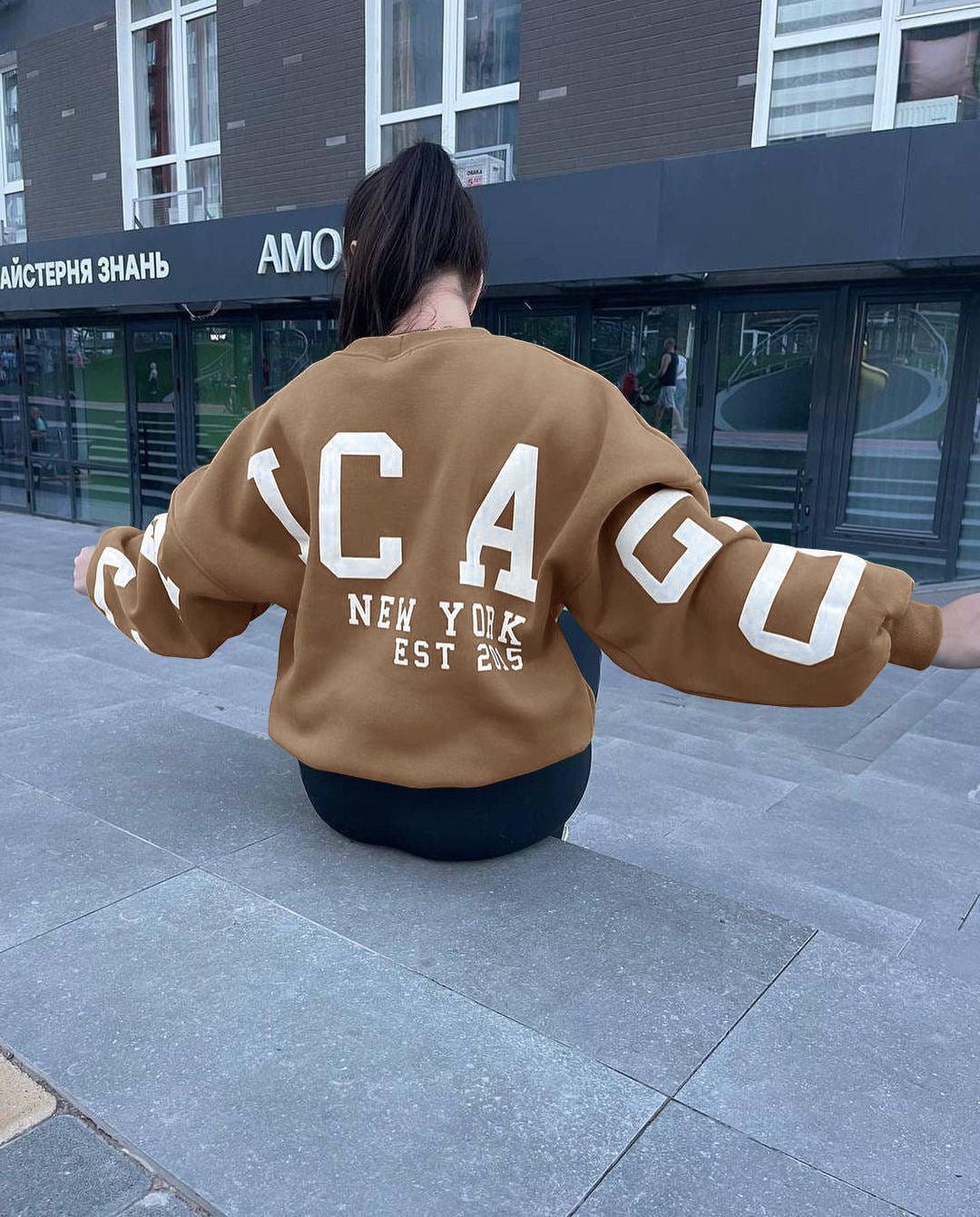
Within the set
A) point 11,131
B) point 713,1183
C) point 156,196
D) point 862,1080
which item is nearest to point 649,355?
point 156,196

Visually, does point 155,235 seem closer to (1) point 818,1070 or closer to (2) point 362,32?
(2) point 362,32

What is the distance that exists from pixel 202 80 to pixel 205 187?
110cm

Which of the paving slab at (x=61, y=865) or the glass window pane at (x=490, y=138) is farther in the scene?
the glass window pane at (x=490, y=138)

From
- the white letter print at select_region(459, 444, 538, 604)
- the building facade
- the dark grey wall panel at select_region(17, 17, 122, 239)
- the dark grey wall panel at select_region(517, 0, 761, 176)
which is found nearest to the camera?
the white letter print at select_region(459, 444, 538, 604)

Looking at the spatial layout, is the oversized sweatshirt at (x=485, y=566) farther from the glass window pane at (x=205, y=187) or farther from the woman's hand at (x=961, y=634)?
the glass window pane at (x=205, y=187)

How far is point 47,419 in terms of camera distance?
42.0 ft

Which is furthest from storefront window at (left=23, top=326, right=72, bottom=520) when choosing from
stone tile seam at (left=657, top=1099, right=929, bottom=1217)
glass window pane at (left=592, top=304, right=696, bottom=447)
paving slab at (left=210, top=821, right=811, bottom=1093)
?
stone tile seam at (left=657, top=1099, right=929, bottom=1217)

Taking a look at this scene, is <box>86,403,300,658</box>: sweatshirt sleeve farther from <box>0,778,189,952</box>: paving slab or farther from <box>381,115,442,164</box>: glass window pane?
<box>381,115,442,164</box>: glass window pane

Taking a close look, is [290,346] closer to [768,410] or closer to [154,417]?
[154,417]

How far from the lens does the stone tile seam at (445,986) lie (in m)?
1.65

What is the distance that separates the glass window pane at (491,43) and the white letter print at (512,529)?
299 inches

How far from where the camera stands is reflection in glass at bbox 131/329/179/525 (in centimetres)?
1113

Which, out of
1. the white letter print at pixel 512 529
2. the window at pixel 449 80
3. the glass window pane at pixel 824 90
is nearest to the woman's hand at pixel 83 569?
the white letter print at pixel 512 529

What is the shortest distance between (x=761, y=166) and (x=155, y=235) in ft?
19.1
